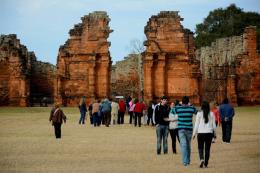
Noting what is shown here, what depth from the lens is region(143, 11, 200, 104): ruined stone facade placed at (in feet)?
133

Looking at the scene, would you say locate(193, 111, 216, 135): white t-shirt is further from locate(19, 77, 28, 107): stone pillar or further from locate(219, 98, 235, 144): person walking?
locate(19, 77, 28, 107): stone pillar

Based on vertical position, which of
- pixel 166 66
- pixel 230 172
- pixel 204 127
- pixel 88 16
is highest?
pixel 88 16

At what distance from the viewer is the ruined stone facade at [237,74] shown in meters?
45.8

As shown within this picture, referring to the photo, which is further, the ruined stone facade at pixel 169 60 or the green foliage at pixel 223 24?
the green foliage at pixel 223 24

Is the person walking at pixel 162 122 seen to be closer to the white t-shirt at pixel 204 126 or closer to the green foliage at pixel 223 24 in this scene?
the white t-shirt at pixel 204 126

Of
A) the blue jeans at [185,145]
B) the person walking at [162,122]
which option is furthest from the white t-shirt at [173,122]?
the blue jeans at [185,145]

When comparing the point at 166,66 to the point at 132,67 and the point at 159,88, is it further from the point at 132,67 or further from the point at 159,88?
the point at 132,67

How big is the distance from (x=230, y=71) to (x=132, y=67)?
31.3 ft

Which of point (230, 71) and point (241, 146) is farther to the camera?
point (230, 71)

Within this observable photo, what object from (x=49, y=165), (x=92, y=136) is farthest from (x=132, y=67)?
(x=49, y=165)

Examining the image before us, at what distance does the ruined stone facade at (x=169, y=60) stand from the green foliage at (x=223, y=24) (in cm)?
3734

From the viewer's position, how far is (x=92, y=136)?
75.4 ft

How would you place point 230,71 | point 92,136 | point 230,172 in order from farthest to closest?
point 230,71
point 92,136
point 230,172

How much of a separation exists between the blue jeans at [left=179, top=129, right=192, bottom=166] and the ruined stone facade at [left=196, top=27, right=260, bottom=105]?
29.2 m
